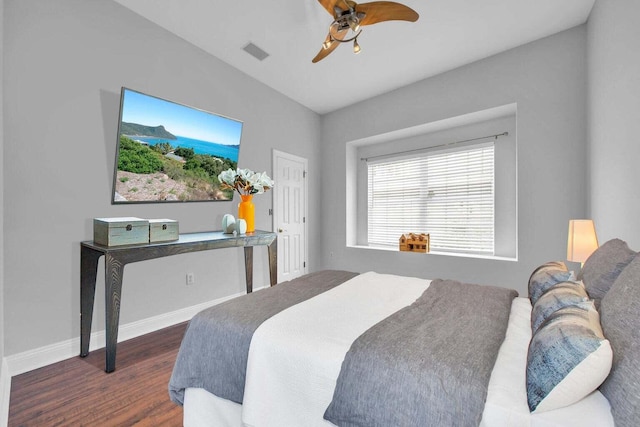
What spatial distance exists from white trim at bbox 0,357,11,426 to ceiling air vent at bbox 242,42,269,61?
3.18 metres

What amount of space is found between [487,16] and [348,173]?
2561 mm

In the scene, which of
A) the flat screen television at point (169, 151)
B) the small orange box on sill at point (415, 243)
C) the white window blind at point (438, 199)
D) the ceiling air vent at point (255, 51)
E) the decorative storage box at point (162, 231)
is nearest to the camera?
the decorative storage box at point (162, 231)

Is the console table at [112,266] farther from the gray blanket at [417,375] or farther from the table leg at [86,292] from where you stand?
the gray blanket at [417,375]

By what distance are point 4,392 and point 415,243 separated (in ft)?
12.9

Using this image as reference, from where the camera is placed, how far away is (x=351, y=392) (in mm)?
961

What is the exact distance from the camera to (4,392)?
1.68m

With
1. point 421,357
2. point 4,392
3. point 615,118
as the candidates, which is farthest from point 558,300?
point 4,392

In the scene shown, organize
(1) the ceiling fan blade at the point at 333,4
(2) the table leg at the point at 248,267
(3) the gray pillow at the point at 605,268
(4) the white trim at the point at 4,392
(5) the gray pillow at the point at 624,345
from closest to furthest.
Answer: (5) the gray pillow at the point at 624,345, (3) the gray pillow at the point at 605,268, (4) the white trim at the point at 4,392, (1) the ceiling fan blade at the point at 333,4, (2) the table leg at the point at 248,267

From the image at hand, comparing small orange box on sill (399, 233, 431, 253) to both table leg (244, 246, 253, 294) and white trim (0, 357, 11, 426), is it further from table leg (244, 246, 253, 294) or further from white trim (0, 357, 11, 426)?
white trim (0, 357, 11, 426)

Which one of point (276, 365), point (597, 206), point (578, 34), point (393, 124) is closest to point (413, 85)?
point (393, 124)

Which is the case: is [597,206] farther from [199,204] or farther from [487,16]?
[199,204]

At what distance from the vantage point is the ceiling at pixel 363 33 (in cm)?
248

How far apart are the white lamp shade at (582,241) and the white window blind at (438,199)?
1442mm

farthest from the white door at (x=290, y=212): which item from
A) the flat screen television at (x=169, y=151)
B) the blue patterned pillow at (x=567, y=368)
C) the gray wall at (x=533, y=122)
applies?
the blue patterned pillow at (x=567, y=368)
